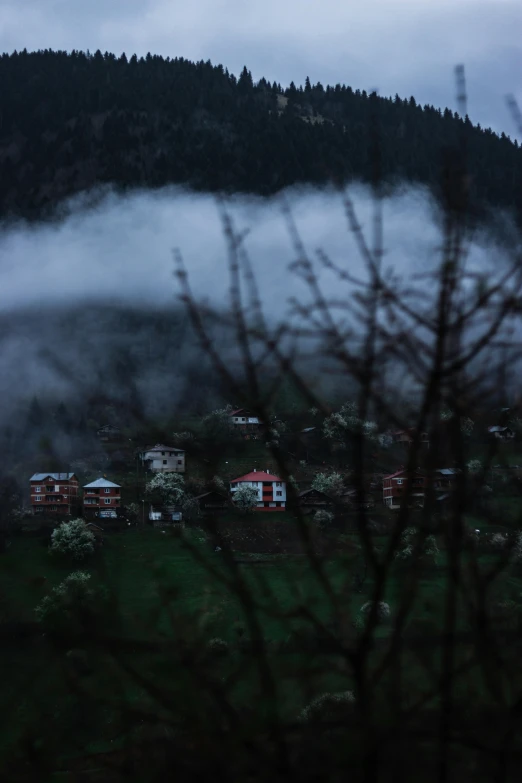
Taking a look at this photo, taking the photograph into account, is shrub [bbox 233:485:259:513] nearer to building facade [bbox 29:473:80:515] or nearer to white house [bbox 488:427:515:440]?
white house [bbox 488:427:515:440]

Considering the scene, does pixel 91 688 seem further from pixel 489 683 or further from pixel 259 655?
pixel 489 683

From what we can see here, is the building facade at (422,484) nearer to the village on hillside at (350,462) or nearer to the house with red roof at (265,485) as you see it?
the village on hillside at (350,462)

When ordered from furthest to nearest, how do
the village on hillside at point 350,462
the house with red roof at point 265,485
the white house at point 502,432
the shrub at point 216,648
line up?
the house with red roof at point 265,485, the shrub at point 216,648, the white house at point 502,432, the village on hillside at point 350,462

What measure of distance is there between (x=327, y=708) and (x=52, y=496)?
65493 mm

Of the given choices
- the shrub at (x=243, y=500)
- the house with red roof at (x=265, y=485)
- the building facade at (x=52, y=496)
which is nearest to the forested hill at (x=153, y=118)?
the building facade at (x=52, y=496)

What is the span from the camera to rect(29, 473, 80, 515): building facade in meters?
56.9

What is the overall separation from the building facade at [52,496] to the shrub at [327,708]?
53.0 metres

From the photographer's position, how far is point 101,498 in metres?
63.8

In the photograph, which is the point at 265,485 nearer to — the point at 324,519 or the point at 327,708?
the point at 324,519

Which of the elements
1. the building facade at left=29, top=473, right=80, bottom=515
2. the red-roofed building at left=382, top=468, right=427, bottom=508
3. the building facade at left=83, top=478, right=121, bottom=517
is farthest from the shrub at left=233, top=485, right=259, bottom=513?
the building facade at left=83, top=478, right=121, bottom=517

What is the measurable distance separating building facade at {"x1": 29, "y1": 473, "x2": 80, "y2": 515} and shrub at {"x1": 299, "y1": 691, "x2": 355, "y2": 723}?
53.0 m

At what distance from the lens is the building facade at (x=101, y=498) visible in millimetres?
63531

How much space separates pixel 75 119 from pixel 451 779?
142 m

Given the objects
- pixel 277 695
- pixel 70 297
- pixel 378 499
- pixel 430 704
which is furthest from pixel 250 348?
pixel 70 297
